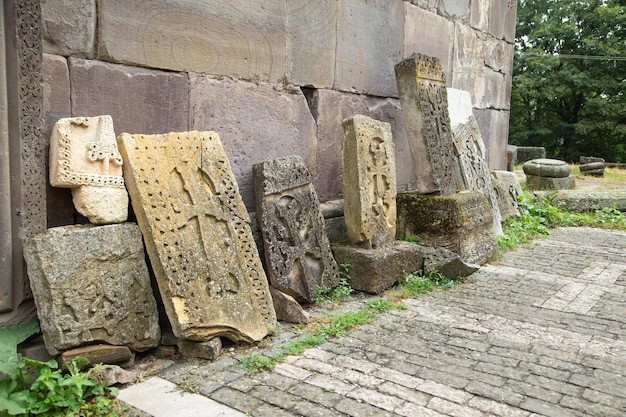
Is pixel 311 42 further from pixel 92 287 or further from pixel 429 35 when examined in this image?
pixel 92 287

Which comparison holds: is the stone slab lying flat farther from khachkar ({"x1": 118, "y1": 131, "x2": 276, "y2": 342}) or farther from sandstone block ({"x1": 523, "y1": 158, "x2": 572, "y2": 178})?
sandstone block ({"x1": 523, "y1": 158, "x2": 572, "y2": 178})

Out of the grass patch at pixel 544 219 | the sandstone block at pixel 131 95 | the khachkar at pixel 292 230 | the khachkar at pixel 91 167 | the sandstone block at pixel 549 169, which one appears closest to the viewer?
the khachkar at pixel 91 167

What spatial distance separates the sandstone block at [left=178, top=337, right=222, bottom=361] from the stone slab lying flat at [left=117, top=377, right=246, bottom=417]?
0.27m

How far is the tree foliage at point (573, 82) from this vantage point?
24453 mm

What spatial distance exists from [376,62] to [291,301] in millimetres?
2685

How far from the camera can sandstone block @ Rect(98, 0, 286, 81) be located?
2982 mm

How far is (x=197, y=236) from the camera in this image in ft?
9.68

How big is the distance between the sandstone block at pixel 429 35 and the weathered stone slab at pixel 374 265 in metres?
2.40

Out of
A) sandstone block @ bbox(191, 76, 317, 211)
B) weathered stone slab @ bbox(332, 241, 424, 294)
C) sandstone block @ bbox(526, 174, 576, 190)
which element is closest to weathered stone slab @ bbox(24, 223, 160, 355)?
sandstone block @ bbox(191, 76, 317, 211)

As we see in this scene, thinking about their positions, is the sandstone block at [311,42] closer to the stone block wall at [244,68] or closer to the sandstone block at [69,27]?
the stone block wall at [244,68]

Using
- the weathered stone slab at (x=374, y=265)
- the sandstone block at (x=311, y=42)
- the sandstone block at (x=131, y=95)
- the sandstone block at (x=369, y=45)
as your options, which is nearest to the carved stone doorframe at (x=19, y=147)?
the sandstone block at (x=131, y=95)

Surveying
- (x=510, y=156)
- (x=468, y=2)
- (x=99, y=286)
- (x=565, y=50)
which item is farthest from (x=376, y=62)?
(x=565, y=50)

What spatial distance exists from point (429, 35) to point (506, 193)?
7.28 ft

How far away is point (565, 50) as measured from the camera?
26.9m
